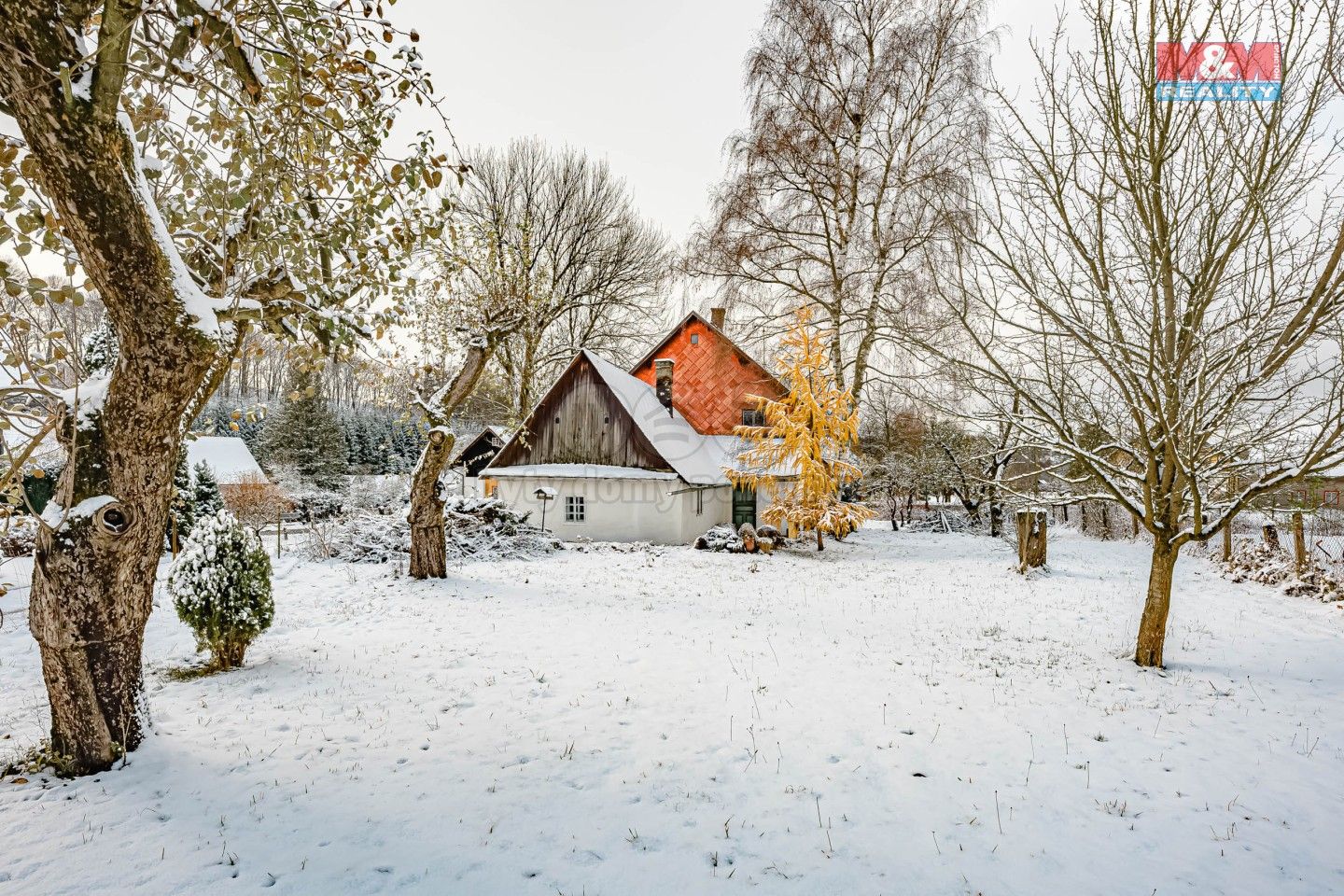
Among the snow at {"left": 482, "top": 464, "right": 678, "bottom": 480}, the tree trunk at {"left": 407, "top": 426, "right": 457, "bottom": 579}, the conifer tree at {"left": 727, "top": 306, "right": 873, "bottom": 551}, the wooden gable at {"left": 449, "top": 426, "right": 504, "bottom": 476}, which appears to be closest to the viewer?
the tree trunk at {"left": 407, "top": 426, "right": 457, "bottom": 579}

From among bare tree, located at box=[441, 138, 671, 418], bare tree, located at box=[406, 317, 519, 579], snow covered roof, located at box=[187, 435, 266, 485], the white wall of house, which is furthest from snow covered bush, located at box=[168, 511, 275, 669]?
snow covered roof, located at box=[187, 435, 266, 485]

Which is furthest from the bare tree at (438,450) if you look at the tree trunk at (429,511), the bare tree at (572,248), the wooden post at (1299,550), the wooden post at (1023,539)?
the wooden post at (1299,550)

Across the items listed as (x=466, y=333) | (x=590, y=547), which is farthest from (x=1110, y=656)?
(x=590, y=547)

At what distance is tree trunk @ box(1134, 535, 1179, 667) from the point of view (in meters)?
6.24

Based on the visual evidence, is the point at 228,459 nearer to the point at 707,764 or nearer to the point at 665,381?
the point at 665,381

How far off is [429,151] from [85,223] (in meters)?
1.99

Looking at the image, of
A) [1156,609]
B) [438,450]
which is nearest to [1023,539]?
[1156,609]

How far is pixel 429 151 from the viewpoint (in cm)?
421

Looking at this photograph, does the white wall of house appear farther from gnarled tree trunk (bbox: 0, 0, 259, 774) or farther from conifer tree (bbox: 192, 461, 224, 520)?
gnarled tree trunk (bbox: 0, 0, 259, 774)

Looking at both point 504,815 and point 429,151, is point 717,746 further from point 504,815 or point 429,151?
point 429,151

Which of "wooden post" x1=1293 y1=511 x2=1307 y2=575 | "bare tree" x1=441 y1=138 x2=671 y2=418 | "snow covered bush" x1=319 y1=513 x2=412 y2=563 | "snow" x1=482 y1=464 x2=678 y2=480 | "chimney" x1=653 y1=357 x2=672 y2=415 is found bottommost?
"snow covered bush" x1=319 y1=513 x2=412 y2=563

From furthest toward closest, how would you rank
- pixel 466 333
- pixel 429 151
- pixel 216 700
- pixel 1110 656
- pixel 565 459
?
pixel 565 459 → pixel 466 333 → pixel 1110 656 → pixel 216 700 → pixel 429 151

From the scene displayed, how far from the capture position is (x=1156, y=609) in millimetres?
6355

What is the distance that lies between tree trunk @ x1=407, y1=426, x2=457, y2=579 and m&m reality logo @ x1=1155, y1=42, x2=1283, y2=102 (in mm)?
10574
